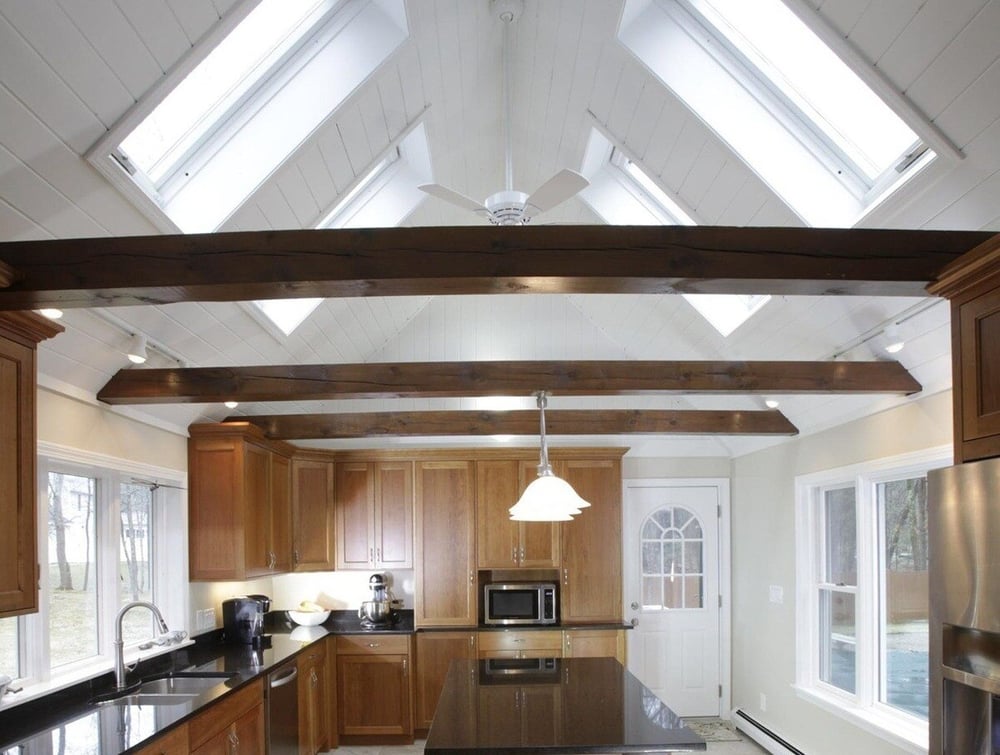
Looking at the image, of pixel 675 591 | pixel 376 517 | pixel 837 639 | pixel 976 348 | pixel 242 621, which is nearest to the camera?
pixel 976 348

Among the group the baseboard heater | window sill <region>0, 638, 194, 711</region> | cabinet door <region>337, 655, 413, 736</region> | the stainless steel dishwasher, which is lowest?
the baseboard heater

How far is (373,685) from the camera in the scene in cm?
627

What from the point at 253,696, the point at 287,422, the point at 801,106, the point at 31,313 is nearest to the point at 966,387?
the point at 801,106

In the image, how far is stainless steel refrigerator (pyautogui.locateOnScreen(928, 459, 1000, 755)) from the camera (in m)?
2.15

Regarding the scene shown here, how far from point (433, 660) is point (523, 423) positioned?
2.13m

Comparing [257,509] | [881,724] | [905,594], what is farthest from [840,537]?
[257,509]

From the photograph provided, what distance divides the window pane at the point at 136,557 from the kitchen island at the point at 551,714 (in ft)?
5.86

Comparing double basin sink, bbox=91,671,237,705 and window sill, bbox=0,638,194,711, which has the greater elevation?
window sill, bbox=0,638,194,711

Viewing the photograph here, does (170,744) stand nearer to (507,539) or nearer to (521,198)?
(521,198)

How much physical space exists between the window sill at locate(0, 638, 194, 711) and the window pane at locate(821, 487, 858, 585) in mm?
3968

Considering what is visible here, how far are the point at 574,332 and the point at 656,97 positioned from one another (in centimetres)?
337

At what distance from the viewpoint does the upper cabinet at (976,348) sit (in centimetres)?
229

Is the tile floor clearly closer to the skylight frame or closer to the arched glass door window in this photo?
the arched glass door window

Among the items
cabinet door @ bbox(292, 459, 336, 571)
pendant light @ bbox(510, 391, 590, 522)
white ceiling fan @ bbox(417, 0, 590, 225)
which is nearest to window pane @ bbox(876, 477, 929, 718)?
pendant light @ bbox(510, 391, 590, 522)
